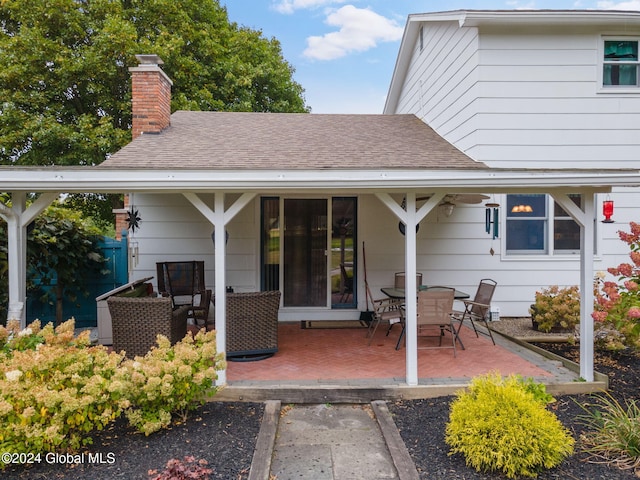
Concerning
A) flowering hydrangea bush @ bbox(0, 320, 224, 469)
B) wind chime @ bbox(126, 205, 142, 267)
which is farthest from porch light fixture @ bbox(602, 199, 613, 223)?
wind chime @ bbox(126, 205, 142, 267)

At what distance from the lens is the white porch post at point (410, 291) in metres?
4.24

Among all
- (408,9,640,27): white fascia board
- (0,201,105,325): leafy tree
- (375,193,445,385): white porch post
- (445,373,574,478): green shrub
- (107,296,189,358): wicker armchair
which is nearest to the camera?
(445,373,574,478): green shrub

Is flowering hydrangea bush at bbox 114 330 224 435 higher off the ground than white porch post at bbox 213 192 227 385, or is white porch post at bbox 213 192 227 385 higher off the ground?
white porch post at bbox 213 192 227 385

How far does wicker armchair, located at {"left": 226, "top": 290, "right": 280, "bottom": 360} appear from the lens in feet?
16.1

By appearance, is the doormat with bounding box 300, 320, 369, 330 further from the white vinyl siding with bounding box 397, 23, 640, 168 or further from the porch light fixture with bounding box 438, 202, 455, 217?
the white vinyl siding with bounding box 397, 23, 640, 168

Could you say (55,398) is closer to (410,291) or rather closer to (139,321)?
(139,321)

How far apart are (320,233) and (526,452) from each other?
198 inches

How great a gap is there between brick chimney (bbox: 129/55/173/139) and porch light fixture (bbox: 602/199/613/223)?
7409 mm

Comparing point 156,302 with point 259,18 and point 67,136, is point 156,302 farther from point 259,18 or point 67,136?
point 259,18

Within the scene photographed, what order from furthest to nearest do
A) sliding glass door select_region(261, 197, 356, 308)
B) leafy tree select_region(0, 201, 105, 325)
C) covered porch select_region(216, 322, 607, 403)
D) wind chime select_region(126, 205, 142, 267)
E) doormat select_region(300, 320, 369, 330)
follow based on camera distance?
1. sliding glass door select_region(261, 197, 356, 308)
2. wind chime select_region(126, 205, 142, 267)
3. doormat select_region(300, 320, 369, 330)
4. leafy tree select_region(0, 201, 105, 325)
5. covered porch select_region(216, 322, 607, 403)

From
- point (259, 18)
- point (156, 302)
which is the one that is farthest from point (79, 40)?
point (156, 302)

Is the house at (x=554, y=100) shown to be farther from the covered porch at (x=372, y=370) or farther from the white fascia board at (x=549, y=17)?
the covered porch at (x=372, y=370)

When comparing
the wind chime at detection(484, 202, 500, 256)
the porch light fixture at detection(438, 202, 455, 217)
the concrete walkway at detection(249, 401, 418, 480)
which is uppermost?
the porch light fixture at detection(438, 202, 455, 217)

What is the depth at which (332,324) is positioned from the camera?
23.2 ft
